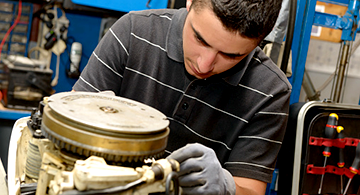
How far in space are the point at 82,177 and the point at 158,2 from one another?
1465 mm

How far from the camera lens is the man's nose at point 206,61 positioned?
889 millimetres

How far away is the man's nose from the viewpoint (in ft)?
2.92

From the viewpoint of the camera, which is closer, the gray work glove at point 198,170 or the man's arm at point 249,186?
the gray work glove at point 198,170

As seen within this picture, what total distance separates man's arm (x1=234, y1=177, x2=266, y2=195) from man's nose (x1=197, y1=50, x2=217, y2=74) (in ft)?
1.24

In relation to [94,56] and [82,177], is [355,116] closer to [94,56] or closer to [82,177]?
[94,56]

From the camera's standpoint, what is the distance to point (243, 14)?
2.79 ft

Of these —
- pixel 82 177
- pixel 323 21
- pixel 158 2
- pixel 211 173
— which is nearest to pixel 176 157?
pixel 211 173

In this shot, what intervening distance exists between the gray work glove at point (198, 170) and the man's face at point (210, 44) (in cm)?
29

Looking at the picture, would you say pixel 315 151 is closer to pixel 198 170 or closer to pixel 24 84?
pixel 198 170

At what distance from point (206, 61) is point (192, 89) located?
25cm

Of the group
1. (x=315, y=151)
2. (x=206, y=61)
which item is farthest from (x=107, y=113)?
→ (x=315, y=151)

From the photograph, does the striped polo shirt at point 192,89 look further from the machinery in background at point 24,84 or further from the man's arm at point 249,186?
the machinery in background at point 24,84

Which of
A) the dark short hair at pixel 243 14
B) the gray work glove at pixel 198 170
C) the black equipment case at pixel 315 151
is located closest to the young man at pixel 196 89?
the dark short hair at pixel 243 14

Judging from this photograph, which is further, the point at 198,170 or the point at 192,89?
the point at 192,89
